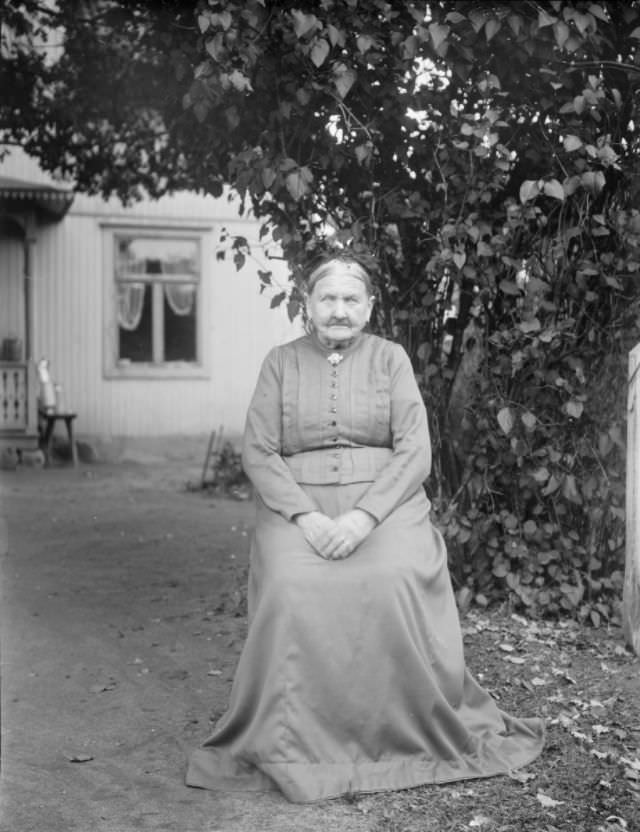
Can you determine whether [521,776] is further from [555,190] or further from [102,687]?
[555,190]

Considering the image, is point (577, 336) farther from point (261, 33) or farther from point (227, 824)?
point (227, 824)

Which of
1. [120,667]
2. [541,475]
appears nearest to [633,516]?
[541,475]

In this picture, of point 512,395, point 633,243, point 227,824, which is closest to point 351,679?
point 227,824

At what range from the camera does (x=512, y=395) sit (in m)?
5.16

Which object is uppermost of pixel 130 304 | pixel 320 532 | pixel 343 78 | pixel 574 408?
pixel 343 78

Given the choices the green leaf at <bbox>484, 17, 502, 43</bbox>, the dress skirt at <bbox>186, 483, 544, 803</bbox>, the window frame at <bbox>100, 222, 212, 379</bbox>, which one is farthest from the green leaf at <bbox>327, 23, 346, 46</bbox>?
the window frame at <bbox>100, 222, 212, 379</bbox>

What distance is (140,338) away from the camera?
15.2m

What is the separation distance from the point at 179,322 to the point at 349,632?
12.3 m

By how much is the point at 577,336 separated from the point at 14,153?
11.4 metres

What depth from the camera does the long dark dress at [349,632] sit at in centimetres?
338

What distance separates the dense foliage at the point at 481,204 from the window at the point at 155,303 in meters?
9.57

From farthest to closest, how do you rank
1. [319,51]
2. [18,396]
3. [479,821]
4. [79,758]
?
[18,396] < [319,51] < [79,758] < [479,821]

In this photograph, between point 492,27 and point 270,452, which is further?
point 492,27

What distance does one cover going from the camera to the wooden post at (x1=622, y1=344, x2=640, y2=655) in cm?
472
